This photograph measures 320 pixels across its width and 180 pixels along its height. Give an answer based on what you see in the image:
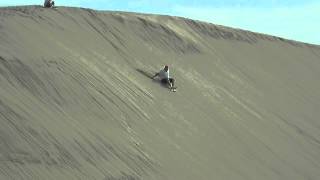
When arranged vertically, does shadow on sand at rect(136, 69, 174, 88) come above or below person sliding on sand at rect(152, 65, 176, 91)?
below

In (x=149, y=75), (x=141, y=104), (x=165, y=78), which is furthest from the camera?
(x=149, y=75)

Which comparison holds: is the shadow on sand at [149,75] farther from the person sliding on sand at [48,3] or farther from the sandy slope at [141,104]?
the person sliding on sand at [48,3]

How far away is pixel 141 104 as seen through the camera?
21.4 metres

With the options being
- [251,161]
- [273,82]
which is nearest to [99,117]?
[251,161]

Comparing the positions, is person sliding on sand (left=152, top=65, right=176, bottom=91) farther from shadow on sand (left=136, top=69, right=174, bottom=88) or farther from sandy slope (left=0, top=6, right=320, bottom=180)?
sandy slope (left=0, top=6, right=320, bottom=180)

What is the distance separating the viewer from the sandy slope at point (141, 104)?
17938 millimetres

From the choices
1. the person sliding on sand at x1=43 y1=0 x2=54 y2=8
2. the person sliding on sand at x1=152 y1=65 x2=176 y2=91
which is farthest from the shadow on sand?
the person sliding on sand at x1=43 y1=0 x2=54 y2=8

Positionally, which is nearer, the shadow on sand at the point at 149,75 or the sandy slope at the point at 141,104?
the sandy slope at the point at 141,104

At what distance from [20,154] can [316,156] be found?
9.57 meters

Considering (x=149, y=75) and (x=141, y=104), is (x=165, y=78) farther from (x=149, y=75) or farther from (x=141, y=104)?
(x=141, y=104)

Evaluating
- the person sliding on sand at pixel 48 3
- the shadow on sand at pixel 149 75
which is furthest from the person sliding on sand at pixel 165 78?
the person sliding on sand at pixel 48 3

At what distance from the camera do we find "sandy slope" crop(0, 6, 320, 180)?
1794 cm

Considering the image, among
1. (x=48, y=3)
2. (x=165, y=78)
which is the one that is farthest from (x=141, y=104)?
(x=48, y=3)

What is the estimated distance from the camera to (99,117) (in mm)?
19609
